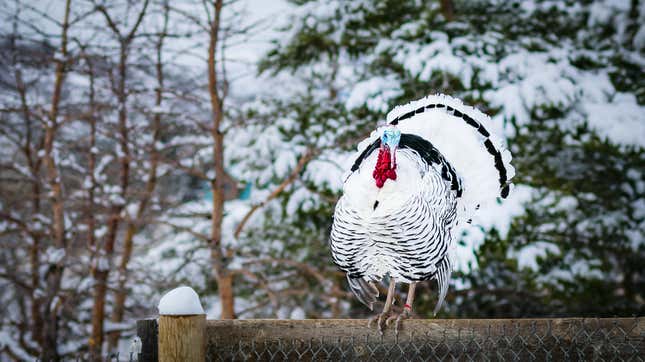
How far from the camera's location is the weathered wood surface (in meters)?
2.14

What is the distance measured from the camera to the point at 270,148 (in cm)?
566

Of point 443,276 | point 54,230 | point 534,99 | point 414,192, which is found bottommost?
point 443,276

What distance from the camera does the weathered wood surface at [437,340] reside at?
2.14 meters

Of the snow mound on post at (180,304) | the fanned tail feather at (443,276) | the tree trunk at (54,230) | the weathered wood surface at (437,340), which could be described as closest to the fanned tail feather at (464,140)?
the fanned tail feather at (443,276)

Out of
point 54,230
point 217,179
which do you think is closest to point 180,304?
point 217,179

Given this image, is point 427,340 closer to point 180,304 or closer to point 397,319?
point 397,319

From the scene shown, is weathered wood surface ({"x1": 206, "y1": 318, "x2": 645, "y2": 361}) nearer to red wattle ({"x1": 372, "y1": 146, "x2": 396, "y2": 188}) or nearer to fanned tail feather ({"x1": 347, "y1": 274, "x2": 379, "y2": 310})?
red wattle ({"x1": 372, "y1": 146, "x2": 396, "y2": 188})

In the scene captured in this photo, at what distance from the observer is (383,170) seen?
7.60 feet

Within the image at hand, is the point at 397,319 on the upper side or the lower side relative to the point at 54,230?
lower

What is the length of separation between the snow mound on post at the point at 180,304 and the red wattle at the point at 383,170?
0.85 metres

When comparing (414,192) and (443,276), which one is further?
(443,276)

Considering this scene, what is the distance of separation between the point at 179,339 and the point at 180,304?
115 mm

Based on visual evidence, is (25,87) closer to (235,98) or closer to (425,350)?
(235,98)

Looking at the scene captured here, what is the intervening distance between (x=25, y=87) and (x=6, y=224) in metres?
1.22
